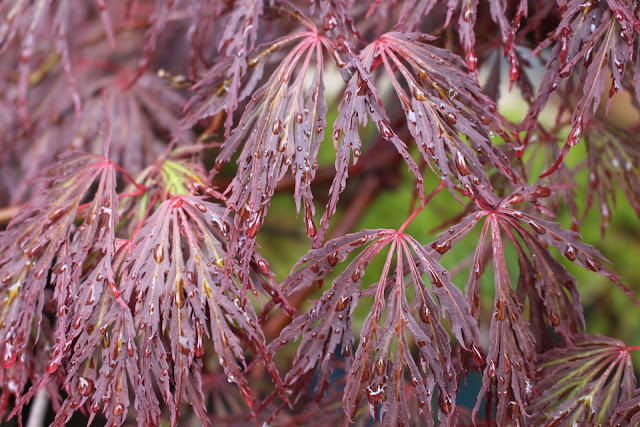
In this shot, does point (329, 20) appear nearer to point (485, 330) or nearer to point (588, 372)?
point (588, 372)

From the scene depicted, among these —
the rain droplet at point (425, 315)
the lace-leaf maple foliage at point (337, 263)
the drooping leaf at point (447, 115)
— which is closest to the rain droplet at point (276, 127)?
the lace-leaf maple foliage at point (337, 263)

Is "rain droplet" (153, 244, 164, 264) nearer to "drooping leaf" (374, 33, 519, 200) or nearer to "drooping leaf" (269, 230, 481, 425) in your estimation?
"drooping leaf" (269, 230, 481, 425)

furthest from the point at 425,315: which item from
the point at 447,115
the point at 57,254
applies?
the point at 57,254

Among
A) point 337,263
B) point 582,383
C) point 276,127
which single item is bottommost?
point 582,383

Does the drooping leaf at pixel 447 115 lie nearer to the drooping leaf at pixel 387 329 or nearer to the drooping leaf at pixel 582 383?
the drooping leaf at pixel 387 329

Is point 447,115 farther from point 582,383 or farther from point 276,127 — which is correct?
point 582,383

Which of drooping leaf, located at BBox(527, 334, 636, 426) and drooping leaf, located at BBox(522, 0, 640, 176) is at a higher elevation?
drooping leaf, located at BBox(522, 0, 640, 176)

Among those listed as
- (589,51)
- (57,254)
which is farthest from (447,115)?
(57,254)

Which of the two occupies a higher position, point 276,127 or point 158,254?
point 276,127

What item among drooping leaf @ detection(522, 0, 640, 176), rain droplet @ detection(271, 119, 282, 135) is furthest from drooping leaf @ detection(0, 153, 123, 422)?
drooping leaf @ detection(522, 0, 640, 176)

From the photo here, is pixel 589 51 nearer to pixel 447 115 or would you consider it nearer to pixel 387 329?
pixel 447 115

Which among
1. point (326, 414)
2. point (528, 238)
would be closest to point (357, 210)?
point (326, 414)
